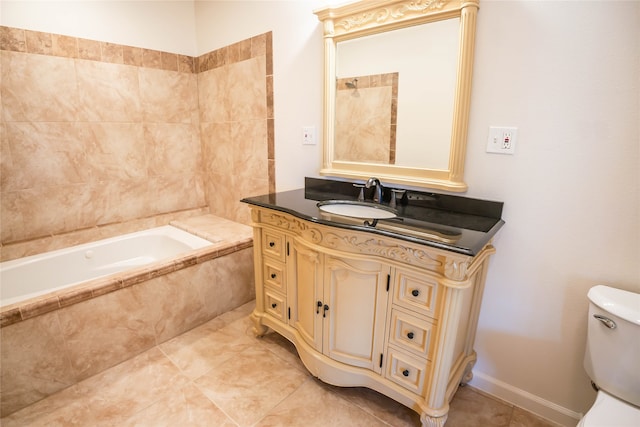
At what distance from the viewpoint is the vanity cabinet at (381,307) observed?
44.7 inches

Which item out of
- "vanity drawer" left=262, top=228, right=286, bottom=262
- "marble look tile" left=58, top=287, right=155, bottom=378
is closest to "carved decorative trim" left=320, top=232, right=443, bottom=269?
"vanity drawer" left=262, top=228, right=286, bottom=262

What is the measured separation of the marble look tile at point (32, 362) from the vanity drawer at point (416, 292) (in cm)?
156

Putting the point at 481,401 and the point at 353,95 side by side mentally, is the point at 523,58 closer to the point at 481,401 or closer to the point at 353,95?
the point at 353,95

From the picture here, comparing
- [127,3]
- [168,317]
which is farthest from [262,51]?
[168,317]

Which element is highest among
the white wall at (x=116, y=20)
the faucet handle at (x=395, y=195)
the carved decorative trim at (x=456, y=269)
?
the white wall at (x=116, y=20)

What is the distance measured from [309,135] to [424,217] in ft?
3.07

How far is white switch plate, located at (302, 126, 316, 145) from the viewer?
193 centimetres

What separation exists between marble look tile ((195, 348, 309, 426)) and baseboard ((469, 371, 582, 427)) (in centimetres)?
84

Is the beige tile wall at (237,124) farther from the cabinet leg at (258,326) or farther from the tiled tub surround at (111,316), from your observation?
the cabinet leg at (258,326)

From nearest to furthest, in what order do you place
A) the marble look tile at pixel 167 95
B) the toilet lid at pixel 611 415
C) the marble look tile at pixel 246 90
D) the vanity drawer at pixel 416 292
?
1. the toilet lid at pixel 611 415
2. the vanity drawer at pixel 416 292
3. the marble look tile at pixel 246 90
4. the marble look tile at pixel 167 95

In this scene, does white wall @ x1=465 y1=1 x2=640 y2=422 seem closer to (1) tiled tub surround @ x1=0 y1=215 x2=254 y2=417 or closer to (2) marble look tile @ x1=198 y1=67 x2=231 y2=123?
(1) tiled tub surround @ x1=0 y1=215 x2=254 y2=417

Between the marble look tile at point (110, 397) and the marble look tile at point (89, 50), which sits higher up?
the marble look tile at point (89, 50)

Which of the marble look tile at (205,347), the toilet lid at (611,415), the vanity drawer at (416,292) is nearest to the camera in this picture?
the toilet lid at (611,415)

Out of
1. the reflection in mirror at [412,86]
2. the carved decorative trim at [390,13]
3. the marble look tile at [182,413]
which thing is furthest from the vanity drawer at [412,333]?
the carved decorative trim at [390,13]
